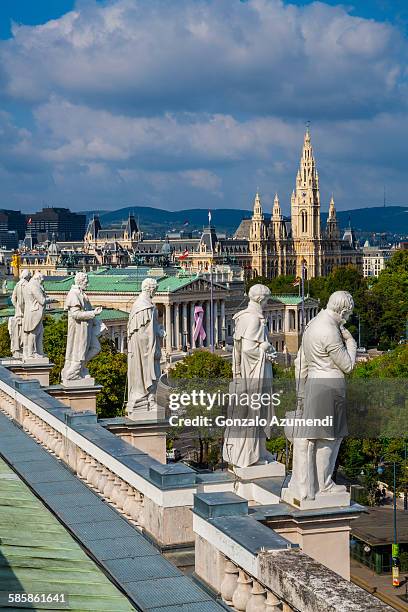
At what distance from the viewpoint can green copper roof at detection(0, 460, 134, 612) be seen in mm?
9172

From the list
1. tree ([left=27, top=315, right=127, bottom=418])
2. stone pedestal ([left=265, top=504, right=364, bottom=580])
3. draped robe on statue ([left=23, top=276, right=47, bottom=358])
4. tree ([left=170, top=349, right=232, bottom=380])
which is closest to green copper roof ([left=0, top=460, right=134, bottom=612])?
stone pedestal ([left=265, top=504, right=364, bottom=580])

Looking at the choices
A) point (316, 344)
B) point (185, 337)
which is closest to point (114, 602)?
point (316, 344)

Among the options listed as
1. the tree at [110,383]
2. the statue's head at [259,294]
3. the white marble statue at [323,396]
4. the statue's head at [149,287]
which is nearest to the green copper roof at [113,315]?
the tree at [110,383]

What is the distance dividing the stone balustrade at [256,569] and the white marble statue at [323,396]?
0.82 metres

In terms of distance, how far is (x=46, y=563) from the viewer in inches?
396

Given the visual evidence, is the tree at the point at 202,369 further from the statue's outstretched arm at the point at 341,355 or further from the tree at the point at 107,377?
the statue's outstretched arm at the point at 341,355

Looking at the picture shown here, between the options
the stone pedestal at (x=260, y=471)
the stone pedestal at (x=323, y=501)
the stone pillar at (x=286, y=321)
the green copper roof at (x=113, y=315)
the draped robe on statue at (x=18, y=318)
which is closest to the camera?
the stone pedestal at (x=323, y=501)

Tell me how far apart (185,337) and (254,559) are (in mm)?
133248

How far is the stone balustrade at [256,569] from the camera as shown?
7824 millimetres

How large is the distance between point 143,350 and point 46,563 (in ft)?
29.5

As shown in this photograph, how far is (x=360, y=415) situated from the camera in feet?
148

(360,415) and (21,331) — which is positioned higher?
(21,331)

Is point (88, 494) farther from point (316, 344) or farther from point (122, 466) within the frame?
point (316, 344)

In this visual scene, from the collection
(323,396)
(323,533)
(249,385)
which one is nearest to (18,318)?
(249,385)
